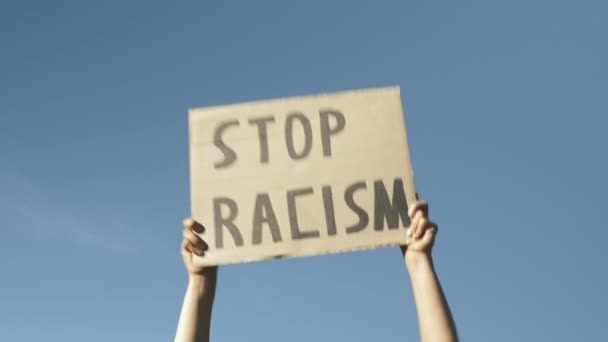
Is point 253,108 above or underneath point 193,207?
above

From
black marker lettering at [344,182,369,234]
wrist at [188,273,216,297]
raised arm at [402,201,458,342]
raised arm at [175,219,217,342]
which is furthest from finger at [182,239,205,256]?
raised arm at [402,201,458,342]

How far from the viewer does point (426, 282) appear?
136 inches

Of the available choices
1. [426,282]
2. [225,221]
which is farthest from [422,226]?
[225,221]

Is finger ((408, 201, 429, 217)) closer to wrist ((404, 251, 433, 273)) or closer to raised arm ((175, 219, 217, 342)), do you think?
wrist ((404, 251, 433, 273))

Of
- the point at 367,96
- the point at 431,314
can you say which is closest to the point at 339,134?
the point at 367,96

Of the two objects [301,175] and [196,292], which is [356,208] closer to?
Result: [301,175]

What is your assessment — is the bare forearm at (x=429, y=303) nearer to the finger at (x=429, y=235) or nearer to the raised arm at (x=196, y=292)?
the finger at (x=429, y=235)

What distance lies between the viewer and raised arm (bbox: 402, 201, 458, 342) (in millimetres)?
3316

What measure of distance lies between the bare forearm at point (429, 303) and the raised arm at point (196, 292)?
1.16 meters

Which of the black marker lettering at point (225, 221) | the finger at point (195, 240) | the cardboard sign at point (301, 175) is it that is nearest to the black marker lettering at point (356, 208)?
the cardboard sign at point (301, 175)

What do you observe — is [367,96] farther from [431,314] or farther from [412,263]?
[431,314]

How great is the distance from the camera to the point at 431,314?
11.0 ft

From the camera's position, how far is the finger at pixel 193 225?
3.67 m

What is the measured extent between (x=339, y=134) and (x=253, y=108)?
1.85 feet
